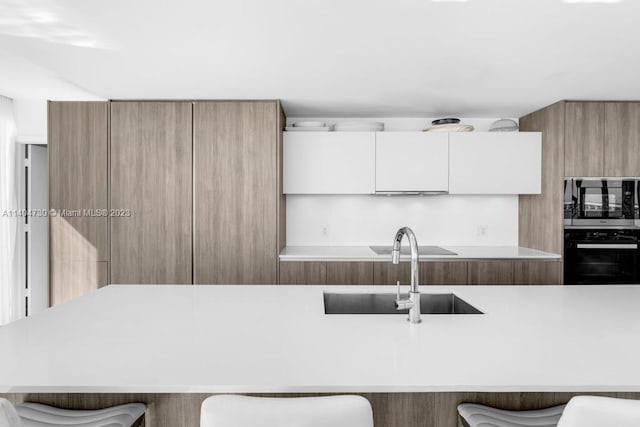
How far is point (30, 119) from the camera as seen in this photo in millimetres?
4059

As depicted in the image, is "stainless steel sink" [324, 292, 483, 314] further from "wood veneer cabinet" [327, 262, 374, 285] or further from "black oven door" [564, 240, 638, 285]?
"black oven door" [564, 240, 638, 285]

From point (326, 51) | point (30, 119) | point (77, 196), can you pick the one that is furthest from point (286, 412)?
point (30, 119)

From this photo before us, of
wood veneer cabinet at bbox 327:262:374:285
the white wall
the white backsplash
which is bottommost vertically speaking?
wood veneer cabinet at bbox 327:262:374:285

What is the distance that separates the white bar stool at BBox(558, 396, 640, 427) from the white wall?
4646 millimetres

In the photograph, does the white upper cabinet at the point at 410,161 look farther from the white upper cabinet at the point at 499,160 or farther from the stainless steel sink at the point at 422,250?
the stainless steel sink at the point at 422,250

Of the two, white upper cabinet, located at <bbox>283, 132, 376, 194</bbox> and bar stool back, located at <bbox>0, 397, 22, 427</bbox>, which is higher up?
white upper cabinet, located at <bbox>283, 132, 376, 194</bbox>

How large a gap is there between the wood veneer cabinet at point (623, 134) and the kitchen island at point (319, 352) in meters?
2.20

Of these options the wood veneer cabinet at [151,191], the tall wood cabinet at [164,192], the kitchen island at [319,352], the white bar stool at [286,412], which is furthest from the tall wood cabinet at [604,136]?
the white bar stool at [286,412]

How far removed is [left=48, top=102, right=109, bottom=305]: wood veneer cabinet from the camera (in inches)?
141

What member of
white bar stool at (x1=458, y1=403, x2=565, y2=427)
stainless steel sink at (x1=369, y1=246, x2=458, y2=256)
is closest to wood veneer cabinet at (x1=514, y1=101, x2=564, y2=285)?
stainless steel sink at (x1=369, y1=246, x2=458, y2=256)

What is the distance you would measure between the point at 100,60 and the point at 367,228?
2695 mm

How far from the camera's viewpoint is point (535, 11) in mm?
1955

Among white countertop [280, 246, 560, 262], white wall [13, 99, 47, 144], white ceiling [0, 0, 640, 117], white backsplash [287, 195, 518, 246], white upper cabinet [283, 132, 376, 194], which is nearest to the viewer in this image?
white ceiling [0, 0, 640, 117]

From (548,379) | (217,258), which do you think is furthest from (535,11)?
(217,258)
